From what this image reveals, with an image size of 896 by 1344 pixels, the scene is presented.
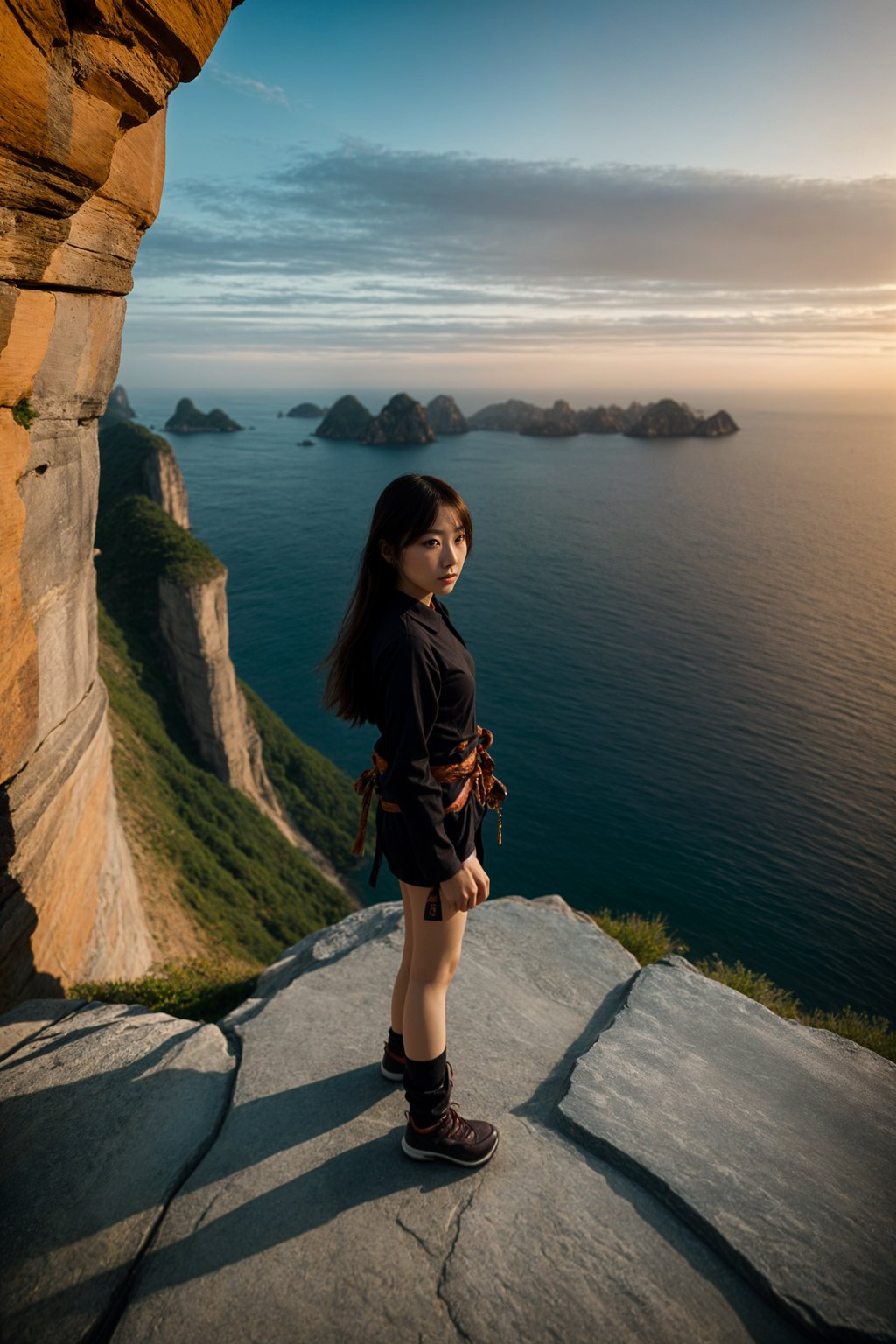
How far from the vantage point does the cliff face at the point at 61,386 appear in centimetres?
305

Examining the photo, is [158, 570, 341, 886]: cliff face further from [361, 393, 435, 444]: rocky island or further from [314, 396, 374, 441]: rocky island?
[314, 396, 374, 441]: rocky island

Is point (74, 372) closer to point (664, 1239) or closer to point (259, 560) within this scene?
point (664, 1239)

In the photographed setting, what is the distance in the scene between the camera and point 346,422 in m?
174

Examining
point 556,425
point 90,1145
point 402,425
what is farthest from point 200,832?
point 556,425

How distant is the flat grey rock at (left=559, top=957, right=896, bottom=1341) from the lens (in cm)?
301

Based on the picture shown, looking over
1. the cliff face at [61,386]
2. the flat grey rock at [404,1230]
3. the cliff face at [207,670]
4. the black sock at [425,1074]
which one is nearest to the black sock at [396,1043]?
the flat grey rock at [404,1230]

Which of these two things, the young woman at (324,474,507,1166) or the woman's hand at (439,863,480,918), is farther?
the woman's hand at (439,863,480,918)

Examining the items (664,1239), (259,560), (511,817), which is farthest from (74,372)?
(259,560)

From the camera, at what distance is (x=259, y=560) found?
79.6 metres

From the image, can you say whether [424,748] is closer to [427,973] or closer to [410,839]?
[410,839]

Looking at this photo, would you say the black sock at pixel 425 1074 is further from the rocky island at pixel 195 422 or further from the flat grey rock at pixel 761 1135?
the rocky island at pixel 195 422

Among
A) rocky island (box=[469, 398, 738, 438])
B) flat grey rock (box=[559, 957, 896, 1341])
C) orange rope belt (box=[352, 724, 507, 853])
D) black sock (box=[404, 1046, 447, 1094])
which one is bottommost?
flat grey rock (box=[559, 957, 896, 1341])

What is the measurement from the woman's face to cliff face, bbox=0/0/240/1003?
2319mm

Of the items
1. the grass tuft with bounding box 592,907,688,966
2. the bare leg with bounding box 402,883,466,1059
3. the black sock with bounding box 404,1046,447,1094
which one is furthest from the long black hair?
the grass tuft with bounding box 592,907,688,966
